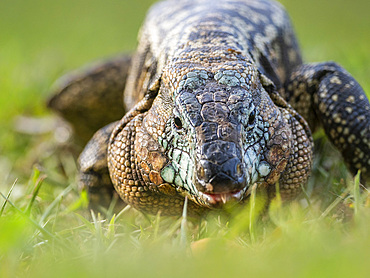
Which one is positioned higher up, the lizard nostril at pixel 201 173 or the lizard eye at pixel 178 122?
the lizard eye at pixel 178 122

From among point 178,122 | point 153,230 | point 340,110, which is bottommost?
point 153,230

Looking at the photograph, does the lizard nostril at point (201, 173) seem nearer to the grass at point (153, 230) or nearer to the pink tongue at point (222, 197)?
the pink tongue at point (222, 197)

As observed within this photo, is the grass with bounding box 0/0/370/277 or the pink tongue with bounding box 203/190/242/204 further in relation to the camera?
the pink tongue with bounding box 203/190/242/204

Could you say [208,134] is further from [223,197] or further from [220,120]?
[223,197]

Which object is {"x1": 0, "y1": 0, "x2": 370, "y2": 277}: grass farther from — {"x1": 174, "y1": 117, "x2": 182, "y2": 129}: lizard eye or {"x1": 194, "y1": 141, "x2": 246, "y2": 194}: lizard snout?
{"x1": 174, "y1": 117, "x2": 182, "y2": 129}: lizard eye

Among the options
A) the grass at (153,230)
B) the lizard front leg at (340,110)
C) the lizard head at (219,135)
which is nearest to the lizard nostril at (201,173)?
the lizard head at (219,135)

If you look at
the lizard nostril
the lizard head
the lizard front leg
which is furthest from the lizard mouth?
the lizard front leg

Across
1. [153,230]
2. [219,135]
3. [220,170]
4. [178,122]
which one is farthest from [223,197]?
[153,230]
